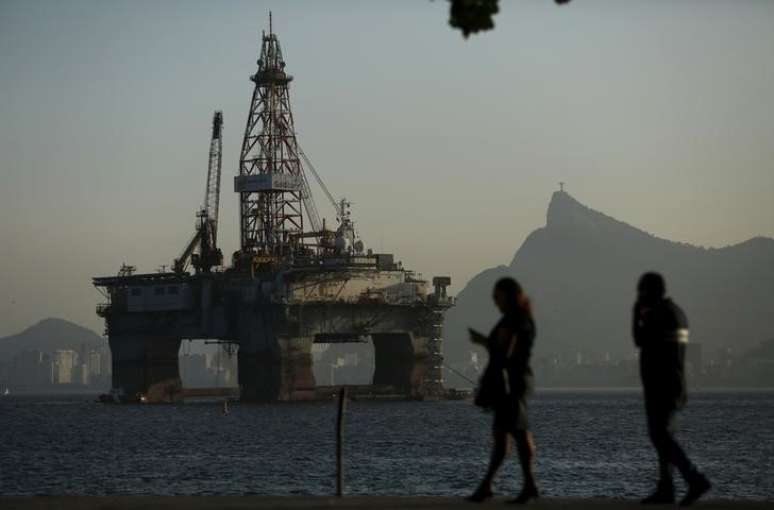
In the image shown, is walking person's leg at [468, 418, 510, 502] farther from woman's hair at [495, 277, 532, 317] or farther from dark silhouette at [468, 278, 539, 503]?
woman's hair at [495, 277, 532, 317]

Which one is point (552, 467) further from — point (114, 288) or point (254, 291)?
point (114, 288)

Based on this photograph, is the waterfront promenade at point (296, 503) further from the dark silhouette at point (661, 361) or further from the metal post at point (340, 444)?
the metal post at point (340, 444)

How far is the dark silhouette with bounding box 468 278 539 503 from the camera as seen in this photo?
21.7m

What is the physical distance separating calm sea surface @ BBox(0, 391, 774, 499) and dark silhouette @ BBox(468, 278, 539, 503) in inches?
1161

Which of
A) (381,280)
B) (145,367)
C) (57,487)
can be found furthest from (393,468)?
(145,367)

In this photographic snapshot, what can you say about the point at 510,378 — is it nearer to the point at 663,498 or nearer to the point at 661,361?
the point at 661,361

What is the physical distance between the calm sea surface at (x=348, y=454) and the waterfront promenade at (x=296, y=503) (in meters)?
28.0

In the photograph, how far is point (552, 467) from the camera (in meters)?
66.9

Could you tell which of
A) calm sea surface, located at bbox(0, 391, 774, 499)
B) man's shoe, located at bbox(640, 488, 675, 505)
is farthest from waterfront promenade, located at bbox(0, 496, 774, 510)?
calm sea surface, located at bbox(0, 391, 774, 499)

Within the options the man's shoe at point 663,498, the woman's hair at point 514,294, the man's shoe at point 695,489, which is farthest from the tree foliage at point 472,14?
the man's shoe at point 663,498

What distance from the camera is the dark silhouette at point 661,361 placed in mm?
21828

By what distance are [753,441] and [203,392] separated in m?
85.4

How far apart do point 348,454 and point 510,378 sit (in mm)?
55773

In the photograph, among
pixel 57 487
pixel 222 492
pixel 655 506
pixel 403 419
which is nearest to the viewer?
pixel 655 506
